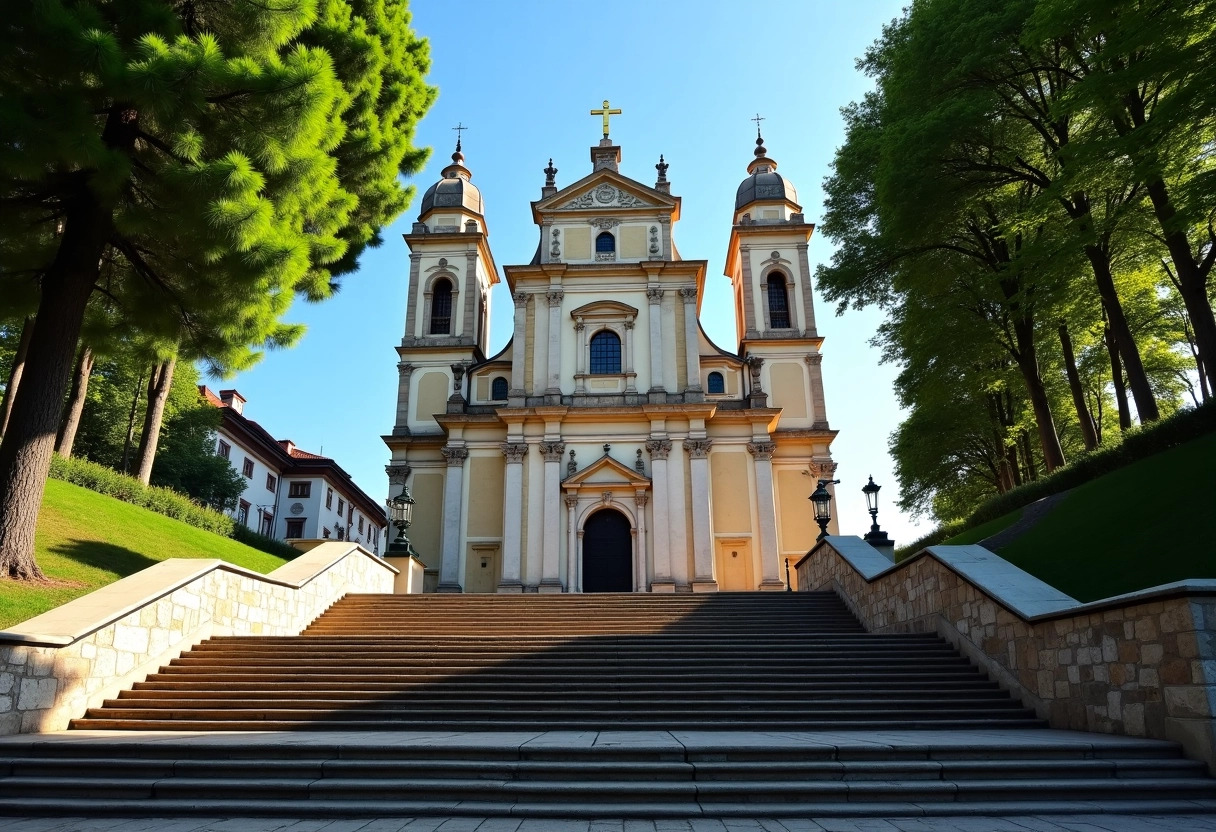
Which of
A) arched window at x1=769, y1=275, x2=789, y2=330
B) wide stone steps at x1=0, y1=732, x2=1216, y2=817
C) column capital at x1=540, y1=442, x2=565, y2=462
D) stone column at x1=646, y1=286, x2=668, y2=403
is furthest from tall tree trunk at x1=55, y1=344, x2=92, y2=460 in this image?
arched window at x1=769, y1=275, x2=789, y2=330

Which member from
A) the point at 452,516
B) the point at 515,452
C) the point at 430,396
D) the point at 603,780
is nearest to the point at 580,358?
the point at 515,452

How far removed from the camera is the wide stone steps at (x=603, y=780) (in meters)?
5.45

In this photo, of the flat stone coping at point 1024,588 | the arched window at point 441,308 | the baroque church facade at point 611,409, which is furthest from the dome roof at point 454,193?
the flat stone coping at point 1024,588

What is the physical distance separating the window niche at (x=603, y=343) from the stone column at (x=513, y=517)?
351 centimetres

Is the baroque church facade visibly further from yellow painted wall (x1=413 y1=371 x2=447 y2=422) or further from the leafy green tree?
the leafy green tree

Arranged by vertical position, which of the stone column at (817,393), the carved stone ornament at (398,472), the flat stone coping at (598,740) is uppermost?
the stone column at (817,393)

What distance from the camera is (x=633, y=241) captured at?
30.2 meters

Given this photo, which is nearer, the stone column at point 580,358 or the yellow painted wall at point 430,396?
the stone column at point 580,358

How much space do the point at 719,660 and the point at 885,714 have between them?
7.95ft

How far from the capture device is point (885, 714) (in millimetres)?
8156

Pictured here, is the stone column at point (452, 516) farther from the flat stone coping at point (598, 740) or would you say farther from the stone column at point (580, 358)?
the flat stone coping at point (598, 740)

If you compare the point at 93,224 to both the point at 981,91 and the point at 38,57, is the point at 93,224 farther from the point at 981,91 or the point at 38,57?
the point at 981,91

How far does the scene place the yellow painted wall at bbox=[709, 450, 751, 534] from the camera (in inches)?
1049

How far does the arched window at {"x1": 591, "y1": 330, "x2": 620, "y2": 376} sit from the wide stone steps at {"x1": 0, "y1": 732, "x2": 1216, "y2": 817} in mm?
22806
